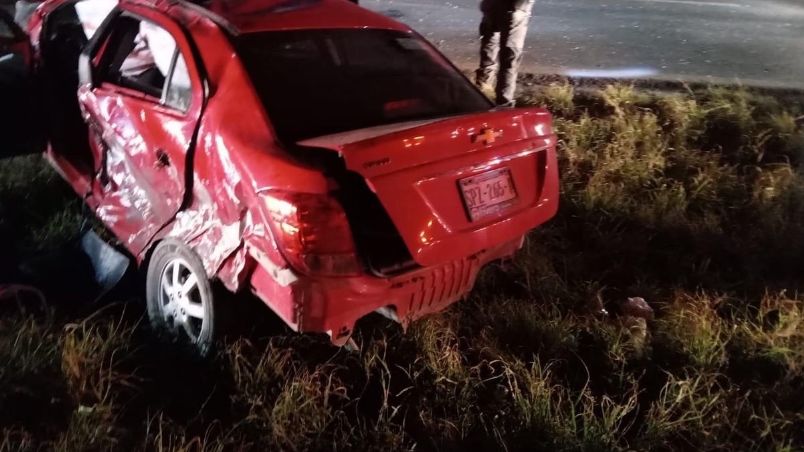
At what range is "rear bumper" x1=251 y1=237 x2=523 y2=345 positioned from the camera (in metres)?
2.52

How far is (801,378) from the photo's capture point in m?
3.13

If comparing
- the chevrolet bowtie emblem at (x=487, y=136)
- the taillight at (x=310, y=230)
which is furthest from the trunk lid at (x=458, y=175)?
the taillight at (x=310, y=230)

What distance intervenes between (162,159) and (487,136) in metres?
1.46

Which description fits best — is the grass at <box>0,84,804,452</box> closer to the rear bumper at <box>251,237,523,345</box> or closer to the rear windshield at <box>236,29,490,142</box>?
the rear bumper at <box>251,237,523,345</box>

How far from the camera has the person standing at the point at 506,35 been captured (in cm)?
505

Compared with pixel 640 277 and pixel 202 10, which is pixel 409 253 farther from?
pixel 640 277

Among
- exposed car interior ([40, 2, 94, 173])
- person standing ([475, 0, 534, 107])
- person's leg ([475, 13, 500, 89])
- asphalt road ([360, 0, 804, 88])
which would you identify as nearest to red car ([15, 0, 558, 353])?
exposed car interior ([40, 2, 94, 173])

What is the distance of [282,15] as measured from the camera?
320 cm

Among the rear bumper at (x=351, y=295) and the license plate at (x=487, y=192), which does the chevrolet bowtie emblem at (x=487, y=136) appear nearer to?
the license plate at (x=487, y=192)

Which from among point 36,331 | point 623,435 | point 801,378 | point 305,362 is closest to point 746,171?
point 801,378

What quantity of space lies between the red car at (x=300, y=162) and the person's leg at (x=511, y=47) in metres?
1.70

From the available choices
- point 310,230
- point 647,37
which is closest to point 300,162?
point 310,230

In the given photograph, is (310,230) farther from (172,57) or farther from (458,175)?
(172,57)

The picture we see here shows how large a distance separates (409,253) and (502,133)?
2.07 ft
